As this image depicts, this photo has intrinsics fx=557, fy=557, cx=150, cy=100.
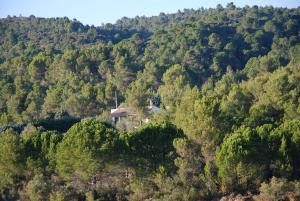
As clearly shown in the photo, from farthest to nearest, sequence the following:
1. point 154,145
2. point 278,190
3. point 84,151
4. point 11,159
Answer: point 11,159 → point 154,145 → point 84,151 → point 278,190

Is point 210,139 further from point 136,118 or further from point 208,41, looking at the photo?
point 208,41

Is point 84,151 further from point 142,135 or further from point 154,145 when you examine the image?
point 154,145

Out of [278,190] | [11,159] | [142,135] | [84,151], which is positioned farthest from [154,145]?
[11,159]

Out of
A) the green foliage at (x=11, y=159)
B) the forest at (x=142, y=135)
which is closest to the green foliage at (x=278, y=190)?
the forest at (x=142, y=135)

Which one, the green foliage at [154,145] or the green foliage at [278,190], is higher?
the green foliage at [154,145]

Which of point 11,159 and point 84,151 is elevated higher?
point 84,151

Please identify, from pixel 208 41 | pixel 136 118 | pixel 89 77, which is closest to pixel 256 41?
pixel 208 41

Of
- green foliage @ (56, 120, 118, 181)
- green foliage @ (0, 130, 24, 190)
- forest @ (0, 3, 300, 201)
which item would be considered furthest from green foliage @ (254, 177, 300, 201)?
green foliage @ (0, 130, 24, 190)

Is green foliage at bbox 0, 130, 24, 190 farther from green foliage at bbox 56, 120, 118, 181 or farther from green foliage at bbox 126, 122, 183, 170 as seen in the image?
green foliage at bbox 126, 122, 183, 170

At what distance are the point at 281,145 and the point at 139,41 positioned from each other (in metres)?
46.9

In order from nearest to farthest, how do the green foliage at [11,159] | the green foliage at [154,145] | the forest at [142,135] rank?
the forest at [142,135]
the green foliage at [154,145]
the green foliage at [11,159]

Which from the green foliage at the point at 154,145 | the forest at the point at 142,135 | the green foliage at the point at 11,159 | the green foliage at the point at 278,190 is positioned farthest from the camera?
the green foliage at the point at 11,159

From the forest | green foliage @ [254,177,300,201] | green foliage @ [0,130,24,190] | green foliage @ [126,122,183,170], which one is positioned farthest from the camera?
green foliage @ [0,130,24,190]

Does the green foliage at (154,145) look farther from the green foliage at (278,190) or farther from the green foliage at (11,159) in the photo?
the green foliage at (11,159)
